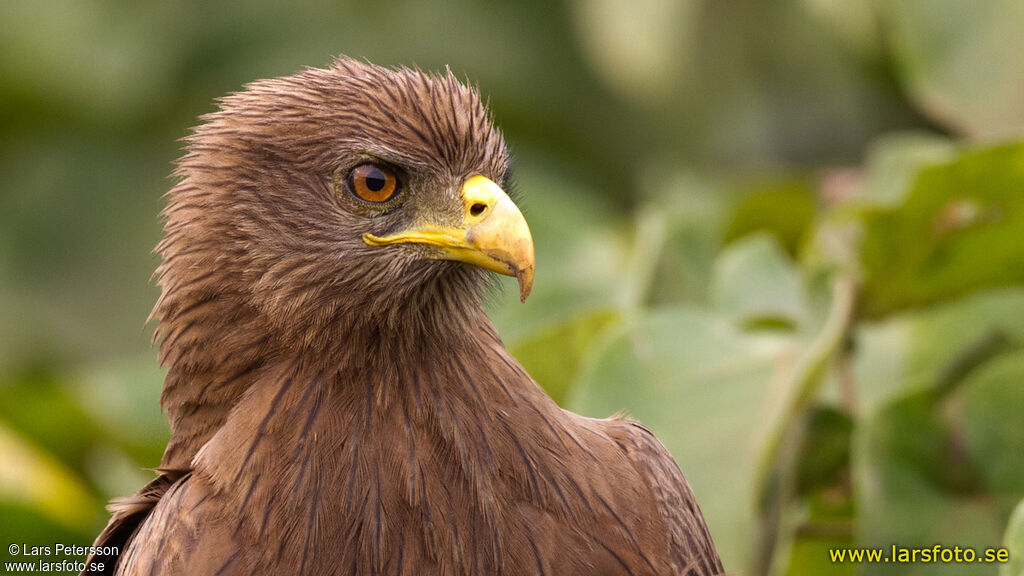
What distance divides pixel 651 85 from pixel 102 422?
3.76 metres

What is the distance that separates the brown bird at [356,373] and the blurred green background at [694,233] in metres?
0.81

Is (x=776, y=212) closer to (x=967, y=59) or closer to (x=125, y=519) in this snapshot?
(x=967, y=59)

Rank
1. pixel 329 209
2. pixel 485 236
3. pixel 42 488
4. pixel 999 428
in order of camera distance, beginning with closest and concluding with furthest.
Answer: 1. pixel 485 236
2. pixel 329 209
3. pixel 999 428
4. pixel 42 488

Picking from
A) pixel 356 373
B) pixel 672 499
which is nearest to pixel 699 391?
pixel 672 499

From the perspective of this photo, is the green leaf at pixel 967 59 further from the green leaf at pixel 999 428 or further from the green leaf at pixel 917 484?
the green leaf at pixel 917 484

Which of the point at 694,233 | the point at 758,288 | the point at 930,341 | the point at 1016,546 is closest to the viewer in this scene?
the point at 1016,546

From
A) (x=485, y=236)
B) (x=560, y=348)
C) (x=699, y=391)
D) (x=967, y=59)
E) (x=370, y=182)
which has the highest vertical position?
(x=967, y=59)

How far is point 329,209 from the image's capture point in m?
3.51

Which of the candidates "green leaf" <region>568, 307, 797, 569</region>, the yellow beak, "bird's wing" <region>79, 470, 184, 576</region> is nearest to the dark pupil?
the yellow beak

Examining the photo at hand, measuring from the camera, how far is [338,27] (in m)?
9.66

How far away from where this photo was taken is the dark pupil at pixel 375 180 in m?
3.48

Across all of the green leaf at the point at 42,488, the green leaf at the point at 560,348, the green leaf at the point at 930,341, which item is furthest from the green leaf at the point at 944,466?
the green leaf at the point at 42,488

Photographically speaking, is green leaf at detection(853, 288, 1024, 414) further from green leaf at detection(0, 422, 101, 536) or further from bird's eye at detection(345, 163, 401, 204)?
green leaf at detection(0, 422, 101, 536)

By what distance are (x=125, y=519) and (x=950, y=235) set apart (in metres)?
2.97
